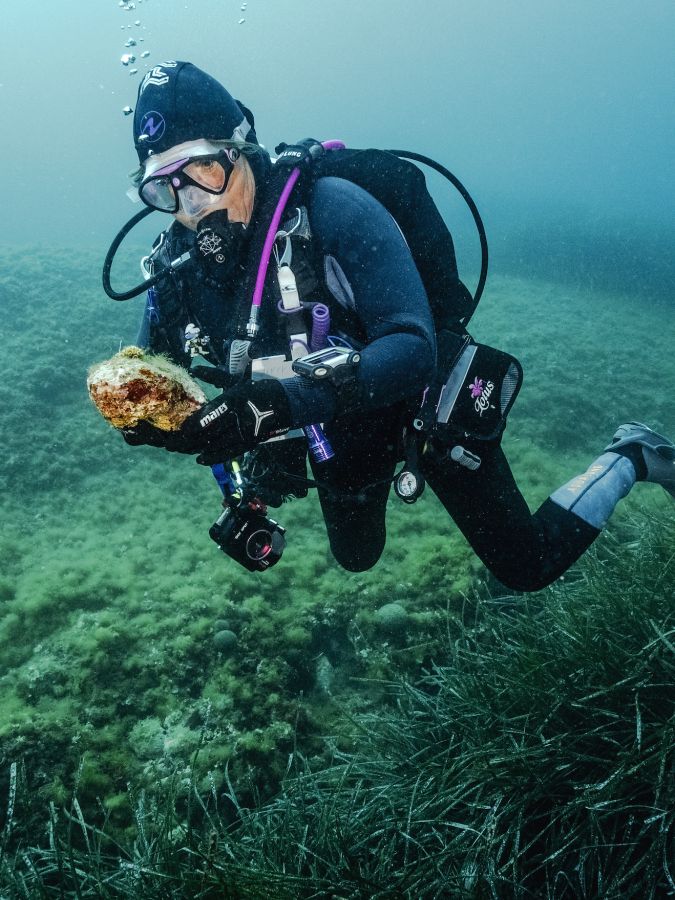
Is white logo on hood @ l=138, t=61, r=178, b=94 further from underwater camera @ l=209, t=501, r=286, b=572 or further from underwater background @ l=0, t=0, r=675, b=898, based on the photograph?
underwater background @ l=0, t=0, r=675, b=898

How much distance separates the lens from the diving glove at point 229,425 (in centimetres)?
182

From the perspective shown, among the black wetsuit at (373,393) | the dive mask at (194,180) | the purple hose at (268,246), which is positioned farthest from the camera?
the dive mask at (194,180)

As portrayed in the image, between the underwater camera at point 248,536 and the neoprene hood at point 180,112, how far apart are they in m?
2.01

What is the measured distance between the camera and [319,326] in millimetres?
2443

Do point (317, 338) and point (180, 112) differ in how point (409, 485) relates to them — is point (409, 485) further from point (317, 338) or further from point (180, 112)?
point (180, 112)

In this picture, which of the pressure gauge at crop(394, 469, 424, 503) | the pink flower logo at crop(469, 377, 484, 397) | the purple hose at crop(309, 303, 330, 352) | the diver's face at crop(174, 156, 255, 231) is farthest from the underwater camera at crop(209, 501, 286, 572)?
the diver's face at crop(174, 156, 255, 231)

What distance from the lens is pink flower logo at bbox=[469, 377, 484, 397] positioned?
9.12 feet

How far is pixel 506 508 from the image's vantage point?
3.00m

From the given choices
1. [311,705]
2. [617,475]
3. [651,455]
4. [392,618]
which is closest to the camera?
[617,475]

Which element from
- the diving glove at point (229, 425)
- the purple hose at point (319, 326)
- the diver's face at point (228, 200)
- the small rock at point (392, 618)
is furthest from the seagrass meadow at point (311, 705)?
the diver's face at point (228, 200)

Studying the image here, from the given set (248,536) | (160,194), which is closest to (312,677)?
(248,536)

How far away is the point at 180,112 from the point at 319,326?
1.37m

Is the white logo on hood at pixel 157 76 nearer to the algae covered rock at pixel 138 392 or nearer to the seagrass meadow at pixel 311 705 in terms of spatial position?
the algae covered rock at pixel 138 392

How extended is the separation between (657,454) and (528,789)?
2.49 m
